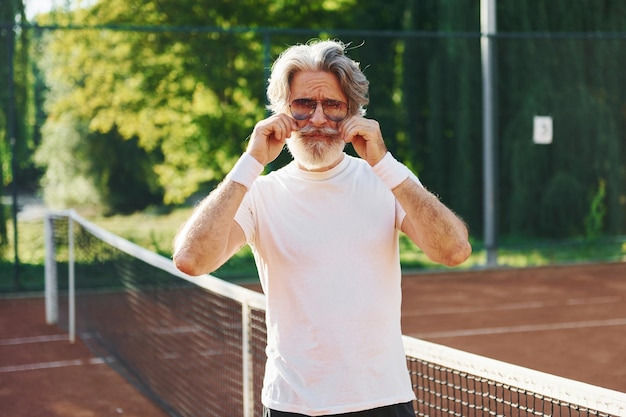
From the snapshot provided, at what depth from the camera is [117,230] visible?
1323 centimetres

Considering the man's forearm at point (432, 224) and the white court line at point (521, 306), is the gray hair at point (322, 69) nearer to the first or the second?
the man's forearm at point (432, 224)

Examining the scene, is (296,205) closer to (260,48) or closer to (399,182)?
(399,182)

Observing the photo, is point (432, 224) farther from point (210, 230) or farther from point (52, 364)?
point (52, 364)

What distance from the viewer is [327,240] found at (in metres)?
2.62

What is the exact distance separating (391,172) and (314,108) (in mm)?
265

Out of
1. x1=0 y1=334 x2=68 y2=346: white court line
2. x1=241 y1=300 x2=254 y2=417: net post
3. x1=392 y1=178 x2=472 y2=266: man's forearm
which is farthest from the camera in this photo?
x1=0 y1=334 x2=68 y2=346: white court line

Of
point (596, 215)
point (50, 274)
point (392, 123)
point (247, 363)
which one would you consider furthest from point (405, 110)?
point (247, 363)

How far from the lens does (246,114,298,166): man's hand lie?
2.64 m

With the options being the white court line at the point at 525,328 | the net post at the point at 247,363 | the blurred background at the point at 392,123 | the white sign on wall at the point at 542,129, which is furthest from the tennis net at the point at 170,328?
the white sign on wall at the point at 542,129

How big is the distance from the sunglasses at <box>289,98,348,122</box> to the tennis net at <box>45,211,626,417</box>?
7.63ft

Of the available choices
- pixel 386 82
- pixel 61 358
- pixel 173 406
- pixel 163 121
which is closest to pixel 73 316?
pixel 61 358

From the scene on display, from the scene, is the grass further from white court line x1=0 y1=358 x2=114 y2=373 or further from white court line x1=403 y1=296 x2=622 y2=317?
white court line x1=0 y1=358 x2=114 y2=373

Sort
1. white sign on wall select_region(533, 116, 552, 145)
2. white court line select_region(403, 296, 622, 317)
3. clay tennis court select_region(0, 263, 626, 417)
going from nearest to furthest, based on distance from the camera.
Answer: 1. clay tennis court select_region(0, 263, 626, 417)
2. white court line select_region(403, 296, 622, 317)
3. white sign on wall select_region(533, 116, 552, 145)

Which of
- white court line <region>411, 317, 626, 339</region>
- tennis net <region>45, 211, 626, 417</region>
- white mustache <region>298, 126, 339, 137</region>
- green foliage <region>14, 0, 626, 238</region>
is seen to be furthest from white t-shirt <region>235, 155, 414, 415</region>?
green foliage <region>14, 0, 626, 238</region>
